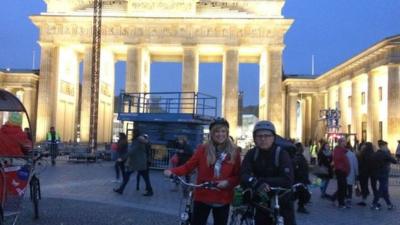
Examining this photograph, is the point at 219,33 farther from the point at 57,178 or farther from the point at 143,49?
the point at 57,178

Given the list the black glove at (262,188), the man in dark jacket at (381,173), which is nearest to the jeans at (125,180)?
the man in dark jacket at (381,173)

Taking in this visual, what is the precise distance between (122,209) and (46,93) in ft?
137

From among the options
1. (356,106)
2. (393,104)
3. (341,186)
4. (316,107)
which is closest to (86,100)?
(356,106)

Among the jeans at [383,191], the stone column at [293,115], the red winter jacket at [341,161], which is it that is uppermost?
the stone column at [293,115]

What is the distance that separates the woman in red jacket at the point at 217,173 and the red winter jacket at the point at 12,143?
4.83 m

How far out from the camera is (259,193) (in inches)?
212

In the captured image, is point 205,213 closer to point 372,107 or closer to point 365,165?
point 365,165

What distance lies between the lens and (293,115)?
6162 cm

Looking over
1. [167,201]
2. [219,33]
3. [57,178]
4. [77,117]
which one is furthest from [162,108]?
[77,117]

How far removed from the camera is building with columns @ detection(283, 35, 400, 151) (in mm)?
40344

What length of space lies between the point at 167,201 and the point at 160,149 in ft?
39.5

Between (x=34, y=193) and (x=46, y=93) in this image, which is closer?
(x=34, y=193)

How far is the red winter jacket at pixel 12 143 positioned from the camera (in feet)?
31.4

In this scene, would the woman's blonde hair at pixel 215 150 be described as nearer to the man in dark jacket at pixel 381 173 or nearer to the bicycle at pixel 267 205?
the bicycle at pixel 267 205
